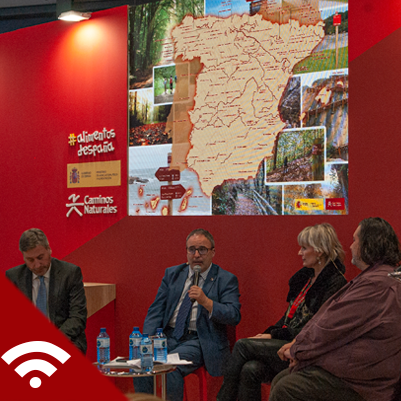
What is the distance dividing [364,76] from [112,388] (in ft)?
11.6

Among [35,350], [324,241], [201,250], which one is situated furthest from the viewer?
[201,250]

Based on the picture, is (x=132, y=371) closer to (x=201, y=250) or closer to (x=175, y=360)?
(x=175, y=360)

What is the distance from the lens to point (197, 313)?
12.8 feet

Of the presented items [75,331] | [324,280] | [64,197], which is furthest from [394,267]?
[64,197]

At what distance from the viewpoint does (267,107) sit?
418 cm

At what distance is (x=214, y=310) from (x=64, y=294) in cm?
98

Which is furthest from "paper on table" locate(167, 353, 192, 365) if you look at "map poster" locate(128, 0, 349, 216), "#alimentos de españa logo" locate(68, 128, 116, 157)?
"#alimentos de españa logo" locate(68, 128, 116, 157)

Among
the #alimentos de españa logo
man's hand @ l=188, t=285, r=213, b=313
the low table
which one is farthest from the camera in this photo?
the #alimentos de españa logo

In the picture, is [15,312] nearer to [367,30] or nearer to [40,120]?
[367,30]

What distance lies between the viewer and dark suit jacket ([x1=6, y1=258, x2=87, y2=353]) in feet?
12.5

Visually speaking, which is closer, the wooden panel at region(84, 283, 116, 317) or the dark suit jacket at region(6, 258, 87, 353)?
the dark suit jacket at region(6, 258, 87, 353)

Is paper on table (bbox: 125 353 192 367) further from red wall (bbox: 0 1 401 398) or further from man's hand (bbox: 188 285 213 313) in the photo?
red wall (bbox: 0 1 401 398)

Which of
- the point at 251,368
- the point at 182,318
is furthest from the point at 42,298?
the point at 251,368

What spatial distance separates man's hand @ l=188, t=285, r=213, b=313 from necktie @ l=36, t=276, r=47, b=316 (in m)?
0.95
